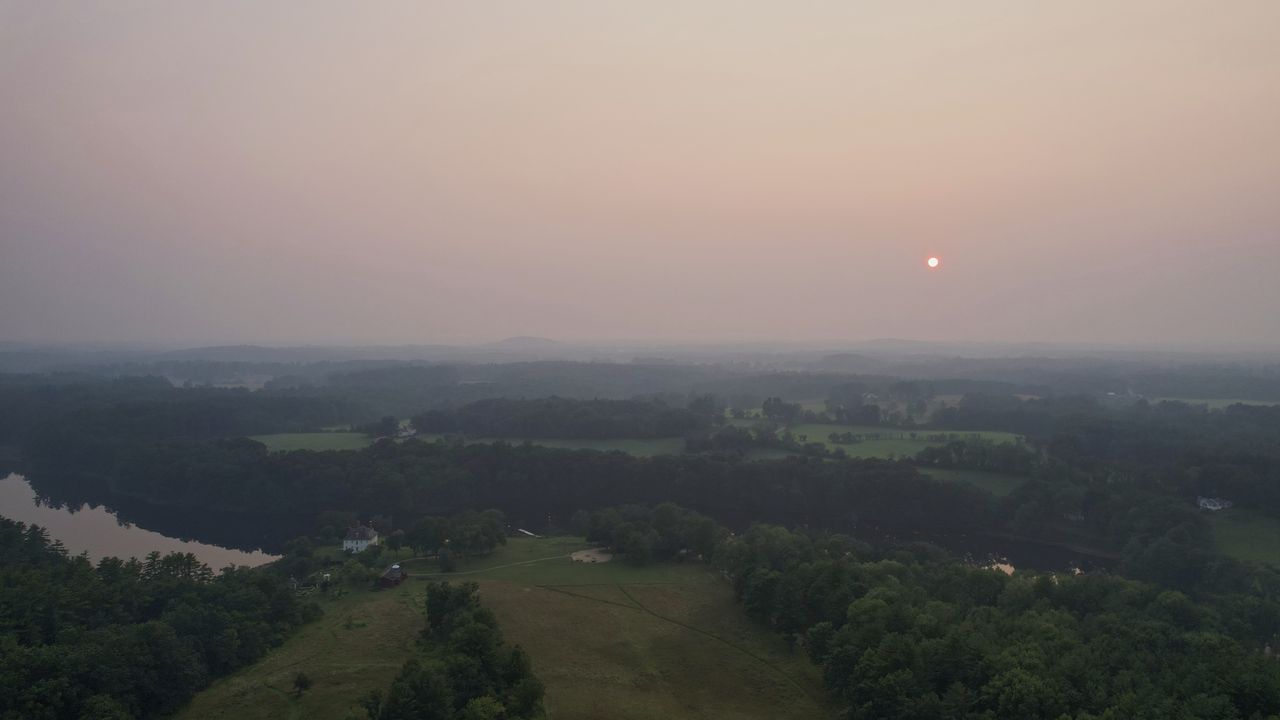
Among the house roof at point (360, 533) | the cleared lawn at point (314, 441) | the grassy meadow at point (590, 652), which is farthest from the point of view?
the cleared lawn at point (314, 441)

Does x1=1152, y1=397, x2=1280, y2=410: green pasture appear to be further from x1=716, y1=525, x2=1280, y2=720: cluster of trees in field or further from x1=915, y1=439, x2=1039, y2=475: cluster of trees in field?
x1=716, y1=525, x2=1280, y2=720: cluster of trees in field

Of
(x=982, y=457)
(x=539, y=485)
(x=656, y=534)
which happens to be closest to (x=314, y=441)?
(x=539, y=485)

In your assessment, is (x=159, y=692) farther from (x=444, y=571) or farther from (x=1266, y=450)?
(x=1266, y=450)

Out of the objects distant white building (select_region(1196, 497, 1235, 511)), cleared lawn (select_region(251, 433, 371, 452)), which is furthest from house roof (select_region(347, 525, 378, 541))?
distant white building (select_region(1196, 497, 1235, 511))

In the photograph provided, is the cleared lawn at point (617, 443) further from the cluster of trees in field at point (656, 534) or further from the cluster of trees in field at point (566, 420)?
the cluster of trees in field at point (656, 534)

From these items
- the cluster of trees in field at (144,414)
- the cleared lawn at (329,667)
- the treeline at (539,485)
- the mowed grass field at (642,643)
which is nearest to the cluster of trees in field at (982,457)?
the treeline at (539,485)

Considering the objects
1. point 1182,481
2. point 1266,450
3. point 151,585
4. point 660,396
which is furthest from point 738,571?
point 660,396
